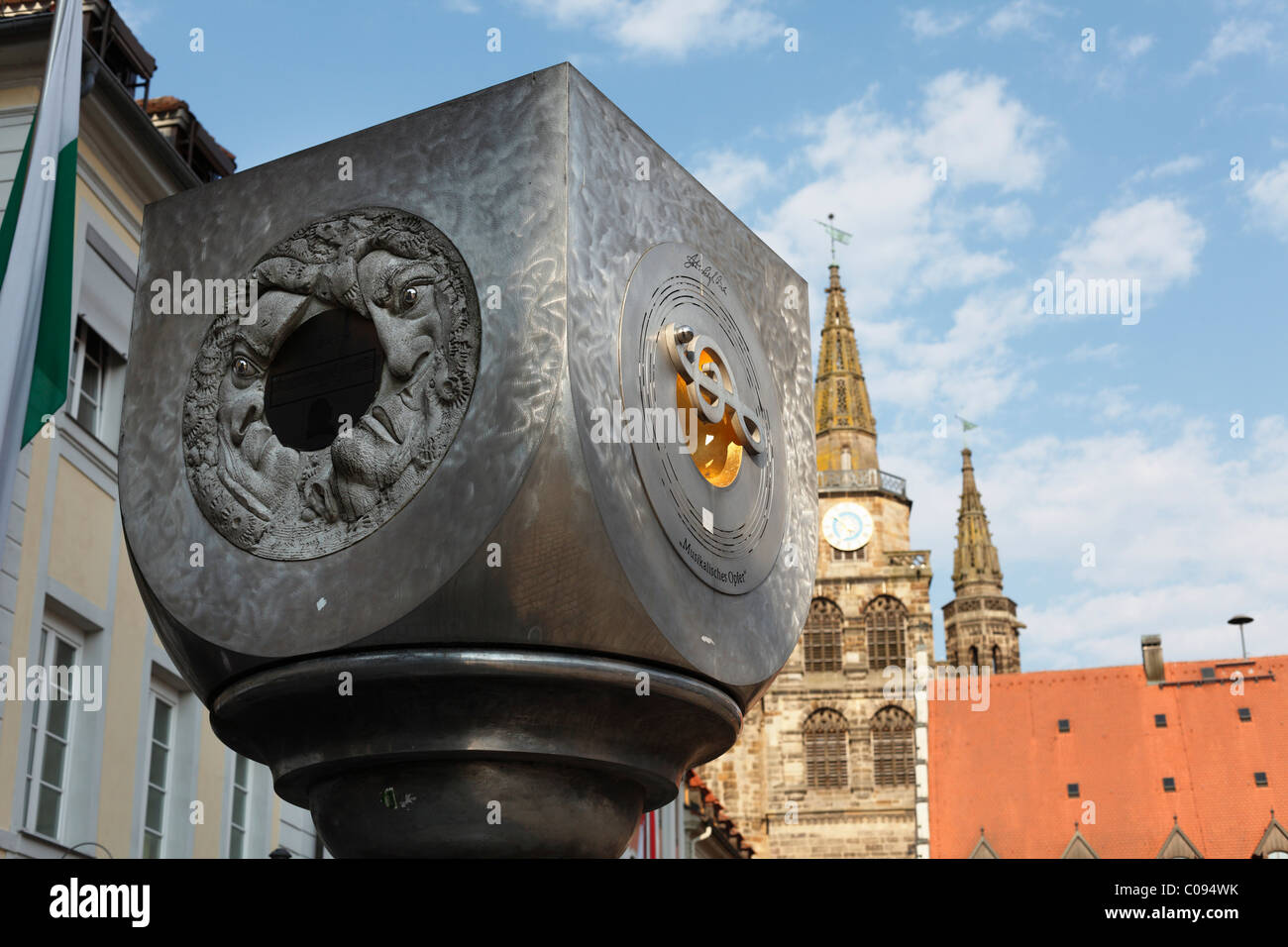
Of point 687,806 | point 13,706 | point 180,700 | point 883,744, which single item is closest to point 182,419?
point 13,706

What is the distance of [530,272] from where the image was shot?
221 centimetres

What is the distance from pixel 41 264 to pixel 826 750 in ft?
149

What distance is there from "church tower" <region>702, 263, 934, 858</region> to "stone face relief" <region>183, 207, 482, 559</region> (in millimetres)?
42026

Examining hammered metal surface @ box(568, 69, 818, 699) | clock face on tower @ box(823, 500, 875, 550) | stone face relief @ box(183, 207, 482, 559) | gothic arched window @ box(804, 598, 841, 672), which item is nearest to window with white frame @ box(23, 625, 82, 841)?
stone face relief @ box(183, 207, 482, 559)

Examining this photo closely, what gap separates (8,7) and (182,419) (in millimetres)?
10262

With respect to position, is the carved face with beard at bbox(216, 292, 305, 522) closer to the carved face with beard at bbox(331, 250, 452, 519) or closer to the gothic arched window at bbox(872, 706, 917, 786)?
the carved face with beard at bbox(331, 250, 452, 519)

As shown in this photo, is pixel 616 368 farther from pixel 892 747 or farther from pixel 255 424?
pixel 892 747

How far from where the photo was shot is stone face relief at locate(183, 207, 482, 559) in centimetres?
222

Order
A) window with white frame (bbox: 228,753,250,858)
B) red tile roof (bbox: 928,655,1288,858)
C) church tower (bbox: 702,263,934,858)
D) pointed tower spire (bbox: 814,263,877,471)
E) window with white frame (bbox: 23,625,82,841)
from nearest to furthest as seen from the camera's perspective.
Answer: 1. window with white frame (bbox: 23,625,82,841)
2. window with white frame (bbox: 228,753,250,858)
3. red tile roof (bbox: 928,655,1288,858)
4. church tower (bbox: 702,263,934,858)
5. pointed tower spire (bbox: 814,263,877,471)

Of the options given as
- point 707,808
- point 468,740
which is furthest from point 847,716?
point 468,740

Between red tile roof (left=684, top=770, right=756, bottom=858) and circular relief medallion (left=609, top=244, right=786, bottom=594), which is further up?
red tile roof (left=684, top=770, right=756, bottom=858)

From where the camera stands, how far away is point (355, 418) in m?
2.34

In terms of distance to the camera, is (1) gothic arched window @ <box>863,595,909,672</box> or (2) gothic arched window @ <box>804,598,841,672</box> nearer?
(1) gothic arched window @ <box>863,595,909,672</box>

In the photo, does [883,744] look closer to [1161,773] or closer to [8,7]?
[1161,773]
